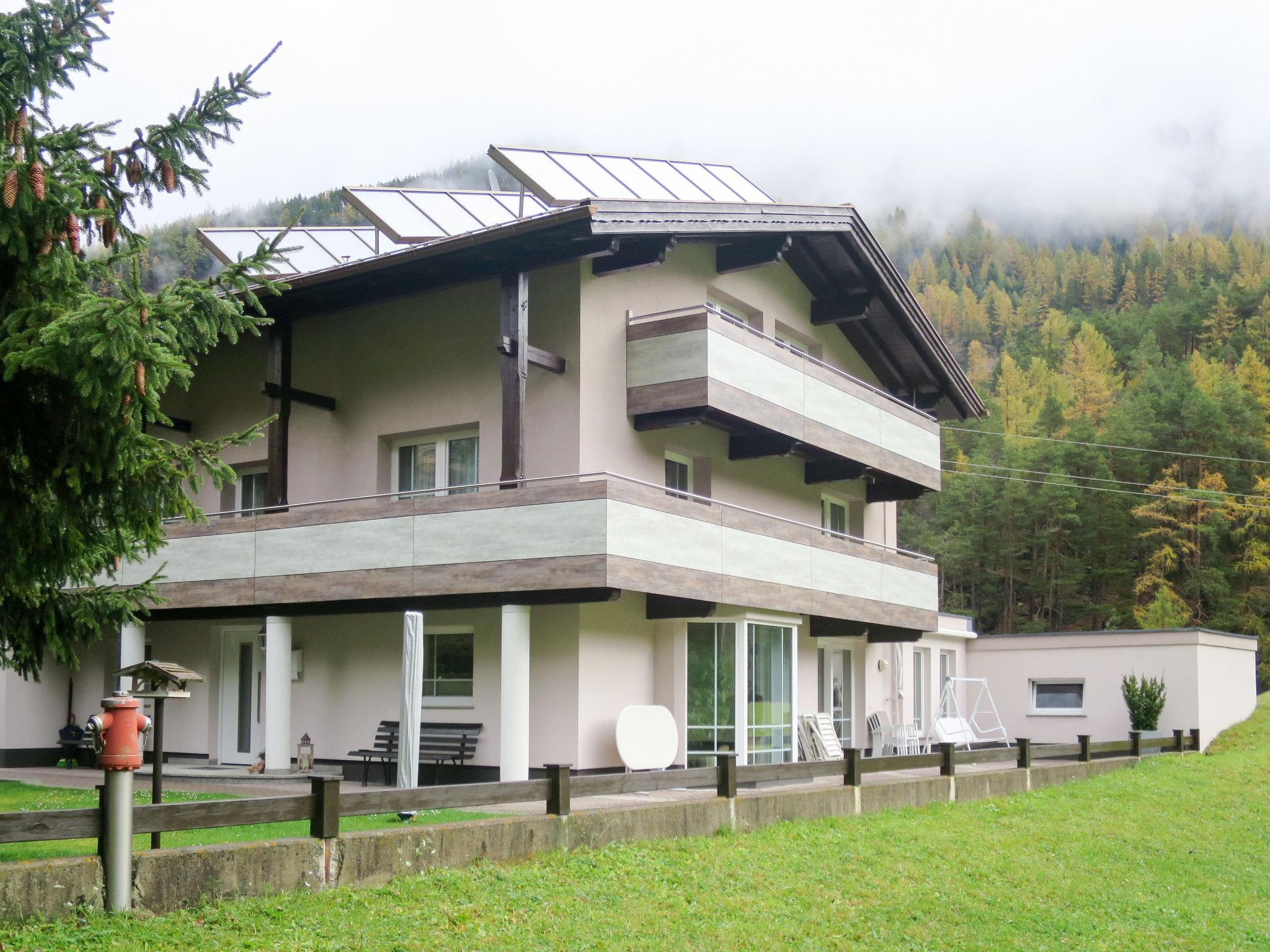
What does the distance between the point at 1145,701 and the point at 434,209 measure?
60.9ft

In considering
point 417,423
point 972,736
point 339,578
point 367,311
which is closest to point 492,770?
point 339,578

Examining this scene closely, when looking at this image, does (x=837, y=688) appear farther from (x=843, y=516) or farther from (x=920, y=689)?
(x=920, y=689)

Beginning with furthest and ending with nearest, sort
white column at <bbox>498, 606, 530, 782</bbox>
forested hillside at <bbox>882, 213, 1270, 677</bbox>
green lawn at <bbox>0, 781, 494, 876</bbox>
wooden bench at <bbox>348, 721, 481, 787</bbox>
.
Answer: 1. forested hillside at <bbox>882, 213, 1270, 677</bbox>
2. wooden bench at <bbox>348, 721, 481, 787</bbox>
3. white column at <bbox>498, 606, 530, 782</bbox>
4. green lawn at <bbox>0, 781, 494, 876</bbox>

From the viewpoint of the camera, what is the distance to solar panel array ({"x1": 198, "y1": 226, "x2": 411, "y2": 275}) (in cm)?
2105

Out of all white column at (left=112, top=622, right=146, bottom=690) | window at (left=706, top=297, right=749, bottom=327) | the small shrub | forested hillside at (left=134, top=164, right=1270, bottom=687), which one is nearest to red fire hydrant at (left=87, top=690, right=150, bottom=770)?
white column at (left=112, top=622, right=146, bottom=690)

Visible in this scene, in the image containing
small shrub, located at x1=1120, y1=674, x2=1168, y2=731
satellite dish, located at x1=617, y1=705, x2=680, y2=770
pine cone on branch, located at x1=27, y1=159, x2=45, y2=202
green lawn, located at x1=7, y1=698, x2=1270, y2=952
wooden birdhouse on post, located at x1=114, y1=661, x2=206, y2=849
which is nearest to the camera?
pine cone on branch, located at x1=27, y1=159, x2=45, y2=202

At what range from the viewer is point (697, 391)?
59.6ft

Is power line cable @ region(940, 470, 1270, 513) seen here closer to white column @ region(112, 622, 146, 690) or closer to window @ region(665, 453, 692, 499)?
window @ region(665, 453, 692, 499)

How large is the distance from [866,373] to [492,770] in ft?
41.6

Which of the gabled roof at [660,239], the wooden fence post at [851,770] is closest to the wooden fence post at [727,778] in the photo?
the wooden fence post at [851,770]

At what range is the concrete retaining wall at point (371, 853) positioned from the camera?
8.41 m

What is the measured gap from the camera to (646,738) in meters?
17.9

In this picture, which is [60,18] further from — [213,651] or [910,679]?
[910,679]

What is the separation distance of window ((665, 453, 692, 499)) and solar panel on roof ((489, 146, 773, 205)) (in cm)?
396
